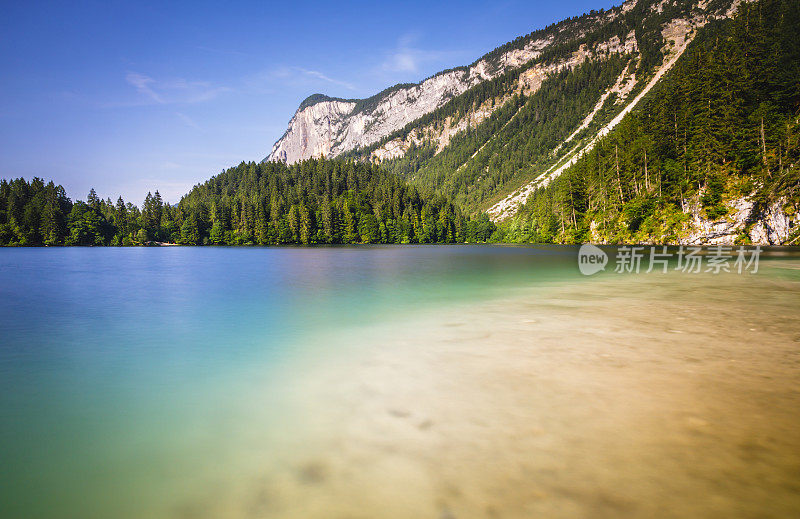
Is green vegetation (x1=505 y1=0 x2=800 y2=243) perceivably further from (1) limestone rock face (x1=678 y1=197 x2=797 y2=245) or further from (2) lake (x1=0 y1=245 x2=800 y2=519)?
(2) lake (x1=0 y1=245 x2=800 y2=519)

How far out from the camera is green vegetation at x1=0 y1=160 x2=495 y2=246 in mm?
133125

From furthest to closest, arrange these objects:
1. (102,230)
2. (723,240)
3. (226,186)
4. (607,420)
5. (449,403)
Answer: (226,186)
(102,230)
(723,240)
(449,403)
(607,420)

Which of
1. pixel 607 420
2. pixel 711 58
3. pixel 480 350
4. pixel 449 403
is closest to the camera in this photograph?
pixel 607 420

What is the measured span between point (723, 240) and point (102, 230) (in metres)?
182

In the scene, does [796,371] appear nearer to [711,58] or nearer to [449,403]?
[449,403]

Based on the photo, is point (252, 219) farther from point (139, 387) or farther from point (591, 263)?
point (139, 387)

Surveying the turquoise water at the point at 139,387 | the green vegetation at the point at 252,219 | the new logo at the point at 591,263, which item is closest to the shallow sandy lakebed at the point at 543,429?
the turquoise water at the point at 139,387

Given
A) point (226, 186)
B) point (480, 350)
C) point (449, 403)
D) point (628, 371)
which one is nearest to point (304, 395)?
point (449, 403)

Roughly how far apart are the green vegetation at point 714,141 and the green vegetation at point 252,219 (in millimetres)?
78536

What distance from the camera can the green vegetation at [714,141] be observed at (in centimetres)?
5559

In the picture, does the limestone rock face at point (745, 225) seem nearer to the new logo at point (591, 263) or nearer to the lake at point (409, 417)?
the new logo at point (591, 263)

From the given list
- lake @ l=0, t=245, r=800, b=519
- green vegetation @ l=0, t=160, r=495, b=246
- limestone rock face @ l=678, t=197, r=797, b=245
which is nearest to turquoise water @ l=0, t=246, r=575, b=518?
lake @ l=0, t=245, r=800, b=519

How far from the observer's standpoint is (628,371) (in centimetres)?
705

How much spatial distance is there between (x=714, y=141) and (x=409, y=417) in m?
77.3
